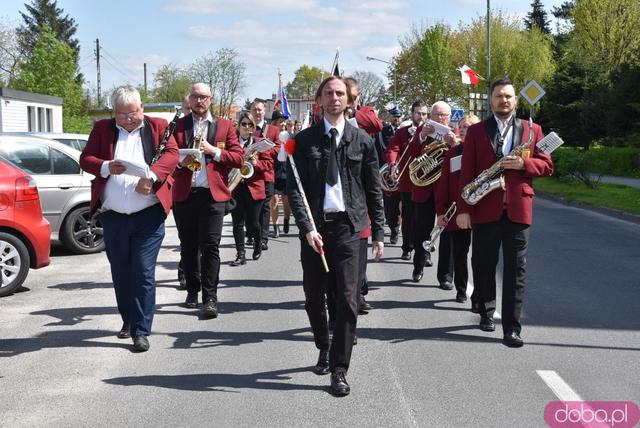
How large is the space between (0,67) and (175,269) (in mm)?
55432

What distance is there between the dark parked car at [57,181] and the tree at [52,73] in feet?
102

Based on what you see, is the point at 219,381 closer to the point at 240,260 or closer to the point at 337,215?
the point at 337,215

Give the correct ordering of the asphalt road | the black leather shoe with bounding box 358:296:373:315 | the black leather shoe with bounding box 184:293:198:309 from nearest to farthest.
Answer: the asphalt road
the black leather shoe with bounding box 358:296:373:315
the black leather shoe with bounding box 184:293:198:309

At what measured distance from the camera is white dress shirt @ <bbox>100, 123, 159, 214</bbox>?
6.07 meters

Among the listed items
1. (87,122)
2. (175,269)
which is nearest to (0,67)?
(87,122)

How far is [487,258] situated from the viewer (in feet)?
21.5

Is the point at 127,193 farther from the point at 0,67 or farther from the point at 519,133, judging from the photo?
the point at 0,67

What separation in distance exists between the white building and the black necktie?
25.6 metres

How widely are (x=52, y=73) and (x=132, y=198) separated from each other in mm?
38890

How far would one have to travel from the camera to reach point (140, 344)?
6.09 metres

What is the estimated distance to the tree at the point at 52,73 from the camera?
41.5m

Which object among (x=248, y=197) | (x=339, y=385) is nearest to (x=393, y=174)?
(x=248, y=197)

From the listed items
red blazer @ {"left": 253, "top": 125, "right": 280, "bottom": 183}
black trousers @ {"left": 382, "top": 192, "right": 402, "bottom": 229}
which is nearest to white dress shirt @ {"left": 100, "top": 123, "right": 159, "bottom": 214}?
red blazer @ {"left": 253, "top": 125, "right": 280, "bottom": 183}

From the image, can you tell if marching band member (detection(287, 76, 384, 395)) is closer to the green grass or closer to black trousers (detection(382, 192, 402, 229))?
black trousers (detection(382, 192, 402, 229))
